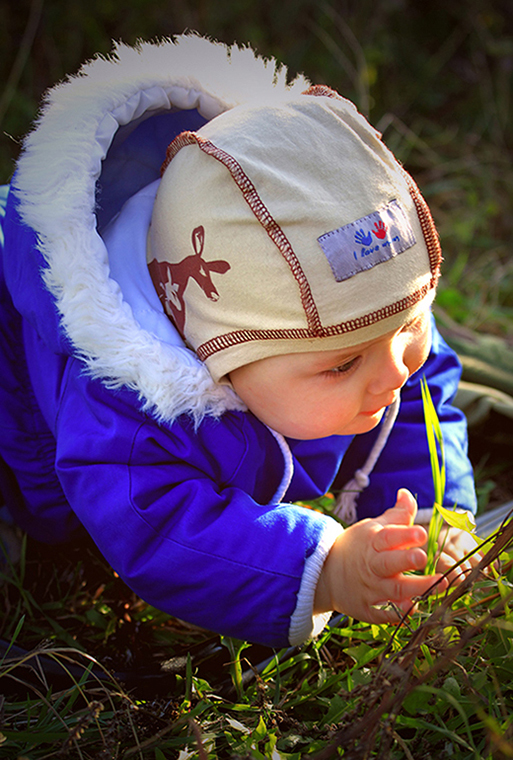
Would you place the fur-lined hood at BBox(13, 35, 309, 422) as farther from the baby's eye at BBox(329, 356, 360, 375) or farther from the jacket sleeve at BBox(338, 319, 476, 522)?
the jacket sleeve at BBox(338, 319, 476, 522)

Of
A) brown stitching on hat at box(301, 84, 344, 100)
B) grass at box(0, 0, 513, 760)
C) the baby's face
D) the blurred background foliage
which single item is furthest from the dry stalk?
the blurred background foliage

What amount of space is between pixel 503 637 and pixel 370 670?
0.76 feet

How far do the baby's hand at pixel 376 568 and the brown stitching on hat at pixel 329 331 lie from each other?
312 mm

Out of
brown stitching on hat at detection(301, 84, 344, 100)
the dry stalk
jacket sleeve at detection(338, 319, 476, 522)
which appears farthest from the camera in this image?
jacket sleeve at detection(338, 319, 476, 522)

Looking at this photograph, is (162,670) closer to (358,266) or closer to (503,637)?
(503,637)

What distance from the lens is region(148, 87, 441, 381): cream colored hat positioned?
102 centimetres

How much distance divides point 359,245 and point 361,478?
65 cm

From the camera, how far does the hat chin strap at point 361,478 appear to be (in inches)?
57.1

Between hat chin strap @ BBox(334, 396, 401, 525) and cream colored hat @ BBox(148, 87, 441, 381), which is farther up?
cream colored hat @ BBox(148, 87, 441, 381)

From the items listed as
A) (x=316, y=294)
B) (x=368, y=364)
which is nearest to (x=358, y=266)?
(x=316, y=294)

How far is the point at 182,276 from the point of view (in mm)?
1160

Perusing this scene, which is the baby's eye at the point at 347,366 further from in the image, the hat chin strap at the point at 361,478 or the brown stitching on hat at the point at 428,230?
the hat chin strap at the point at 361,478

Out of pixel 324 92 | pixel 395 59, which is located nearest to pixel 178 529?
pixel 324 92

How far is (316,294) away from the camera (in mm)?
1018
